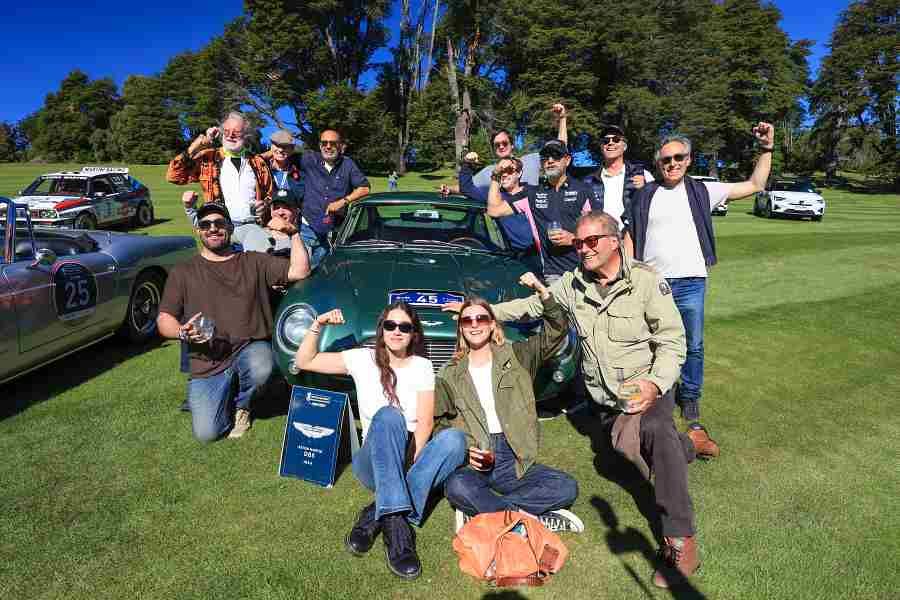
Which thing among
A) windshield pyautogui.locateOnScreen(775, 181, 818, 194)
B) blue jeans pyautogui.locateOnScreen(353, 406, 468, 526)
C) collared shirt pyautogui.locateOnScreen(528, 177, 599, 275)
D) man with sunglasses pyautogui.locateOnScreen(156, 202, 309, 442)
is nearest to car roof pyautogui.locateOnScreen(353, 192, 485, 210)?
collared shirt pyautogui.locateOnScreen(528, 177, 599, 275)

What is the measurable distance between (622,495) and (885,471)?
1698 millimetres

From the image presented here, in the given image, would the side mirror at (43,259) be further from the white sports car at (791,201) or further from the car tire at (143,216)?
the white sports car at (791,201)

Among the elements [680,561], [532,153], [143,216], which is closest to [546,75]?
[143,216]

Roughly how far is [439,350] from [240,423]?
4.88 feet

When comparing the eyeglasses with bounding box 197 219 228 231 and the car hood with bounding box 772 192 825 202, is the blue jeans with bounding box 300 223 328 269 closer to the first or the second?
the eyeglasses with bounding box 197 219 228 231

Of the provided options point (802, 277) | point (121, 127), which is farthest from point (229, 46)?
point (802, 277)

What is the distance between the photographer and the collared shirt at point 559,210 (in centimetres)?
422

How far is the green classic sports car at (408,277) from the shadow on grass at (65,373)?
2.32m

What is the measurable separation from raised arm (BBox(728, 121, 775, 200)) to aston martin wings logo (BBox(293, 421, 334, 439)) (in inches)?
121

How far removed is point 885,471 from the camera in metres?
3.37

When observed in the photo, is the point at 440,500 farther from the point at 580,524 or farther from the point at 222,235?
the point at 222,235

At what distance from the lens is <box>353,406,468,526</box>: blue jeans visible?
2646 millimetres

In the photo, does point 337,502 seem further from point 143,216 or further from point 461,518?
point 143,216

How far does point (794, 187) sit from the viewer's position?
2120cm
